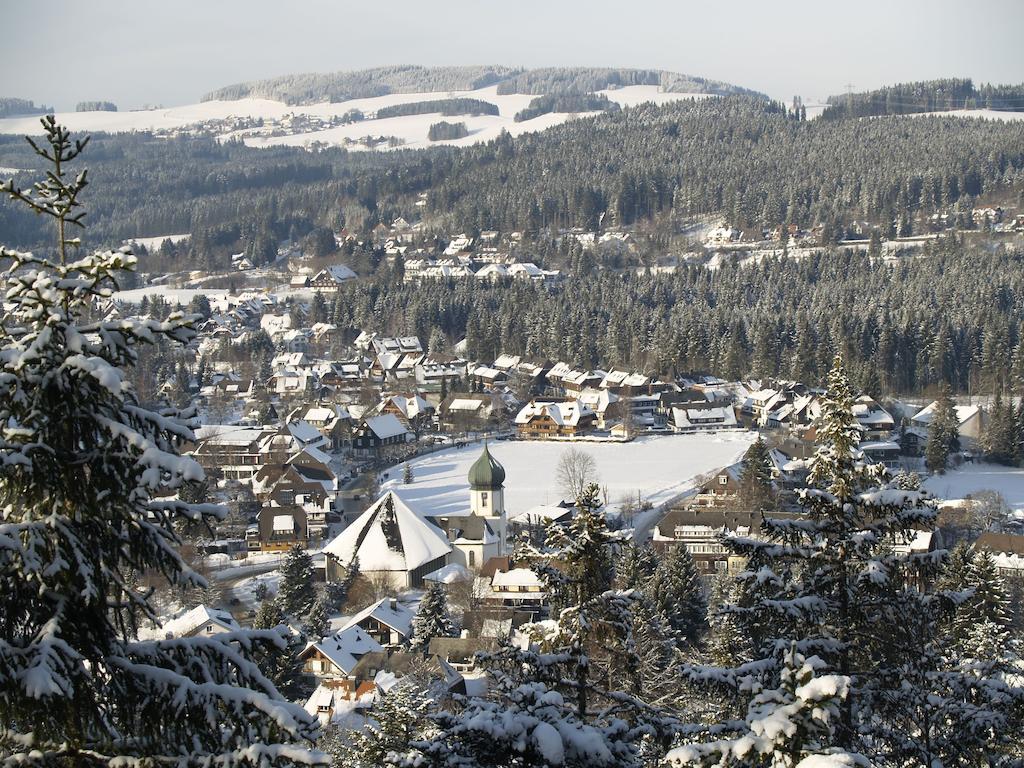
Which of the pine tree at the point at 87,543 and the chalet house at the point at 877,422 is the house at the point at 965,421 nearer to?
the chalet house at the point at 877,422

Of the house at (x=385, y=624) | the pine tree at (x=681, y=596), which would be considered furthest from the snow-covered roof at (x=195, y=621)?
the pine tree at (x=681, y=596)

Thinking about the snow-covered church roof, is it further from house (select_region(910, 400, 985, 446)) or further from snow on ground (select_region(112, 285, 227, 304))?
snow on ground (select_region(112, 285, 227, 304))

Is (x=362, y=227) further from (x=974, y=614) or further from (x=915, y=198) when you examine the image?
(x=974, y=614)

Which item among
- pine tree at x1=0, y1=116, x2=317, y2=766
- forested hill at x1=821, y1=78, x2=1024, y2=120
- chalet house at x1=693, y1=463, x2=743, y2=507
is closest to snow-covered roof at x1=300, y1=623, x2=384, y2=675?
chalet house at x1=693, y1=463, x2=743, y2=507

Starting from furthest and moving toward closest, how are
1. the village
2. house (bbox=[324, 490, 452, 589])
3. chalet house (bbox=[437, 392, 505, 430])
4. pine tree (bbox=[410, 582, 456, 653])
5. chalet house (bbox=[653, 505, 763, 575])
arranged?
chalet house (bbox=[437, 392, 505, 430]) < chalet house (bbox=[653, 505, 763, 575]) < house (bbox=[324, 490, 452, 589]) < the village < pine tree (bbox=[410, 582, 456, 653])

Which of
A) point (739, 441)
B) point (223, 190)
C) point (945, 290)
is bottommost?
point (739, 441)

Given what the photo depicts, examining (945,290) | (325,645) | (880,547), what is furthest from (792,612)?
(945,290)
